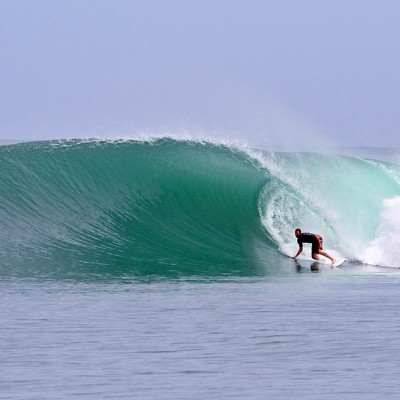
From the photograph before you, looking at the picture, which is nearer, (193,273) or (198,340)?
(198,340)

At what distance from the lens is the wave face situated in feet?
51.3

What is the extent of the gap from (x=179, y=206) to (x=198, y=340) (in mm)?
9589

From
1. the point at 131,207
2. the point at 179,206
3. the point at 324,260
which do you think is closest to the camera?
the point at 324,260

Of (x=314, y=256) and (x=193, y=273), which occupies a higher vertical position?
(x=314, y=256)

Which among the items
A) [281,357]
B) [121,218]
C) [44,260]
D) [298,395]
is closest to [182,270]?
[44,260]

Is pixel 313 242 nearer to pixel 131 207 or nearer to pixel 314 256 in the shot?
pixel 314 256

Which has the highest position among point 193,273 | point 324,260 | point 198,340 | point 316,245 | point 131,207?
point 131,207

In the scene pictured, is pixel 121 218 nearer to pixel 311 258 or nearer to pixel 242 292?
pixel 311 258

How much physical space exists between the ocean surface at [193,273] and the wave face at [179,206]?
44 millimetres

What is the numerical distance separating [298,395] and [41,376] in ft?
6.50

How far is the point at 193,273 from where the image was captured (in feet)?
46.0

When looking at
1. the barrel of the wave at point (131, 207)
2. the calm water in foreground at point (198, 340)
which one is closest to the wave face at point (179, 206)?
the barrel of the wave at point (131, 207)

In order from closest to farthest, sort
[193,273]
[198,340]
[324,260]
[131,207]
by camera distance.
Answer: [198,340], [193,273], [324,260], [131,207]

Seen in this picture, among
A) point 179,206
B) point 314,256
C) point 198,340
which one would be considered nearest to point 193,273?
point 314,256
